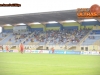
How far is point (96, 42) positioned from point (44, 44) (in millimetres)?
7987

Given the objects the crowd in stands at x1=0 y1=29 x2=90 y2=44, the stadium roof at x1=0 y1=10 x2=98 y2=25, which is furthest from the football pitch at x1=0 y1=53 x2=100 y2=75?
the crowd in stands at x1=0 y1=29 x2=90 y2=44

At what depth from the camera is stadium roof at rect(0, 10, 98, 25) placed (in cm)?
2964

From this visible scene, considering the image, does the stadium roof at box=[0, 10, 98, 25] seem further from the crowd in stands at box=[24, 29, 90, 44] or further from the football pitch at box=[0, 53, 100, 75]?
the football pitch at box=[0, 53, 100, 75]

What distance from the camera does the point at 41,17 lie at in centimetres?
3272

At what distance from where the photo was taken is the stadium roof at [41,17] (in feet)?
97.2

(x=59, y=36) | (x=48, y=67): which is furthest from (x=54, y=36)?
(x=48, y=67)

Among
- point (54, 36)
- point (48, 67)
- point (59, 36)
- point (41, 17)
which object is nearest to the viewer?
point (48, 67)

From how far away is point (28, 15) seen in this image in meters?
31.5

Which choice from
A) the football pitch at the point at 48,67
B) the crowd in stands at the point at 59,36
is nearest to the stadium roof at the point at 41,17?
the crowd in stands at the point at 59,36

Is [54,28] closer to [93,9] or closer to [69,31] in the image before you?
[69,31]

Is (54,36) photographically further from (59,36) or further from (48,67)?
(48,67)

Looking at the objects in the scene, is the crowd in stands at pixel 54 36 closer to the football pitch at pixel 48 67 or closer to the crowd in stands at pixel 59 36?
the crowd in stands at pixel 59 36

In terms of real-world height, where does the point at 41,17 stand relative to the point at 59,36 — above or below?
above

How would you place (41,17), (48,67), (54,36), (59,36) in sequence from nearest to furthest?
1. (48,67)
2. (41,17)
3. (59,36)
4. (54,36)
